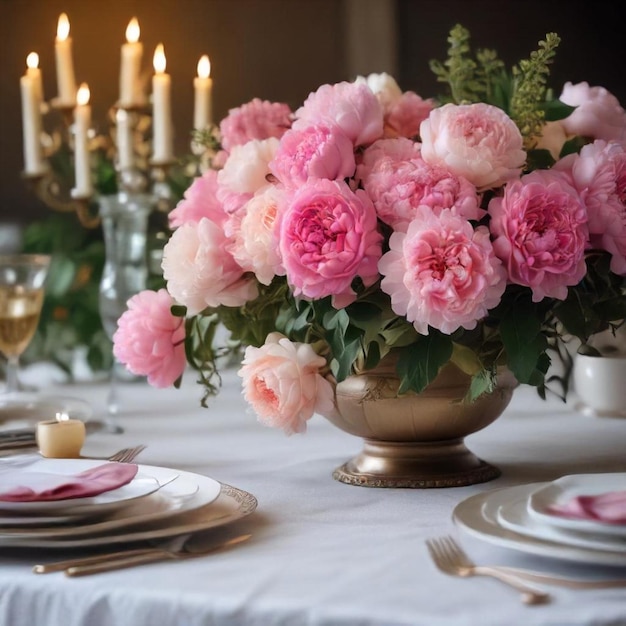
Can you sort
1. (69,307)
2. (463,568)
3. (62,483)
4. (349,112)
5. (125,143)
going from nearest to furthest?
(463,568) < (62,483) < (349,112) < (125,143) < (69,307)

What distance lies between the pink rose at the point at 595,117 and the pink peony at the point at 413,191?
190 millimetres

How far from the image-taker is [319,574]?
665mm

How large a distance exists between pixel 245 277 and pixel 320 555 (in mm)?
287

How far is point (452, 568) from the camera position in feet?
2.18

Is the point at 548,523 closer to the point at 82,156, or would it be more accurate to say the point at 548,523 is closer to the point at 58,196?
the point at 82,156

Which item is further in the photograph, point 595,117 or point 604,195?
point 595,117

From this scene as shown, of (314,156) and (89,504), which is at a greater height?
(314,156)

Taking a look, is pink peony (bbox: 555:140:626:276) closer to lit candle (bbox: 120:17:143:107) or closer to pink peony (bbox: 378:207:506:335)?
pink peony (bbox: 378:207:506:335)

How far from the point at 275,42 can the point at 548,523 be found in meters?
2.36

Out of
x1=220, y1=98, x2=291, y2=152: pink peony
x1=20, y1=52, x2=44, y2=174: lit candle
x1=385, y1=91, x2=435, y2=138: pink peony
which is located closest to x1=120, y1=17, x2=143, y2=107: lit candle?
x1=20, y1=52, x2=44, y2=174: lit candle

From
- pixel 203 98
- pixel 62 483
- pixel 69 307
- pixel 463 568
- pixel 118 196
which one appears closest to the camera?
pixel 463 568

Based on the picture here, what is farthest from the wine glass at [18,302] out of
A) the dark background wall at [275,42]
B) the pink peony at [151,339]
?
the dark background wall at [275,42]

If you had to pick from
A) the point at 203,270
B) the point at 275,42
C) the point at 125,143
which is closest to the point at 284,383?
the point at 203,270

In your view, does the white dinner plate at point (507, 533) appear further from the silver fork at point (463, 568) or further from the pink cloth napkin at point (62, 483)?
the pink cloth napkin at point (62, 483)
